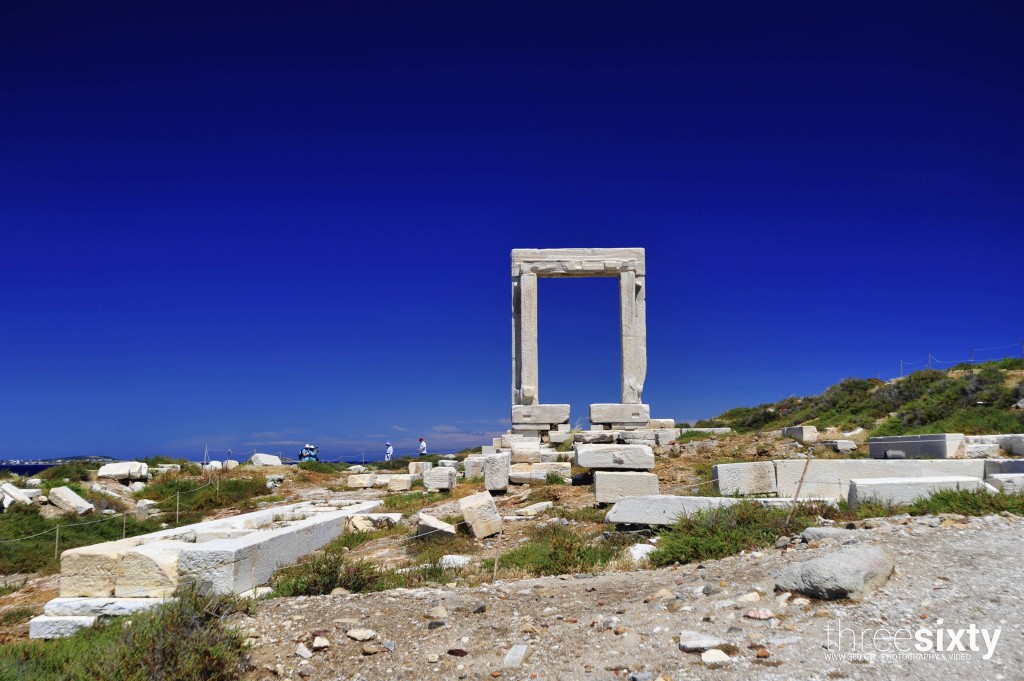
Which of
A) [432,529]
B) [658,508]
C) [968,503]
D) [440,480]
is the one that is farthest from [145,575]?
[440,480]

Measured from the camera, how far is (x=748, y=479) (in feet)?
34.7

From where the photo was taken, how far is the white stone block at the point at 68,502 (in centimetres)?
1451

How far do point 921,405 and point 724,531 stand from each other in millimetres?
15471

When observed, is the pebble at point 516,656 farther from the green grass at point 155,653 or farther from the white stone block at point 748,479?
the white stone block at point 748,479

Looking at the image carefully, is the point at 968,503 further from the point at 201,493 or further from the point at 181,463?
the point at 181,463

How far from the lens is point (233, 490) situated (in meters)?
18.0

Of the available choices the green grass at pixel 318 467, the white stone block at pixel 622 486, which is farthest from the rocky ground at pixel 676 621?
the green grass at pixel 318 467

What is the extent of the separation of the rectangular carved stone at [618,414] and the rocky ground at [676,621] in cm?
1274

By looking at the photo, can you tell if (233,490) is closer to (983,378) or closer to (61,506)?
(61,506)

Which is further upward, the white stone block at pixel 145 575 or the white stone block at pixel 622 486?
the white stone block at pixel 622 486

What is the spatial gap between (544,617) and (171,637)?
113 inches

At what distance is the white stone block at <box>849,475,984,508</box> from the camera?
8.58 meters

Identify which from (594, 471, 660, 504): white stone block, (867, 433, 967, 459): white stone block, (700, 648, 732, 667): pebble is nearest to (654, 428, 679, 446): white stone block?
(867, 433, 967, 459): white stone block

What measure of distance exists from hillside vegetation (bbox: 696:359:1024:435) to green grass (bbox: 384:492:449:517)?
1193cm
